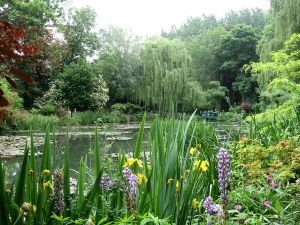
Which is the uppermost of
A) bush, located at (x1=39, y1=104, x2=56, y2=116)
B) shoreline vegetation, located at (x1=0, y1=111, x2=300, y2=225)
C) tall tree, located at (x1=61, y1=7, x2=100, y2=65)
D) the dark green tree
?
tall tree, located at (x1=61, y1=7, x2=100, y2=65)

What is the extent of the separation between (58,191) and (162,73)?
19.3m

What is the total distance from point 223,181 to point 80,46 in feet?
64.7

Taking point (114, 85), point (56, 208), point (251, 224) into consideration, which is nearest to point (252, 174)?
point (251, 224)

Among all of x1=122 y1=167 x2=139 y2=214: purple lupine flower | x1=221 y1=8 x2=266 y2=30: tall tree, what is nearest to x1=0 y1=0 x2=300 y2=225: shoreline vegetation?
x1=122 y1=167 x2=139 y2=214: purple lupine flower

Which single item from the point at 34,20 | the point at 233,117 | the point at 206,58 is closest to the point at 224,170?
the point at 233,117

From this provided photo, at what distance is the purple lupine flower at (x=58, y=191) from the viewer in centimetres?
124

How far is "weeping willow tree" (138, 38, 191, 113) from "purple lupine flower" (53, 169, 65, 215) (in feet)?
→ 60.5

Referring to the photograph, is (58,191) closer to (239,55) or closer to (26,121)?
(26,121)

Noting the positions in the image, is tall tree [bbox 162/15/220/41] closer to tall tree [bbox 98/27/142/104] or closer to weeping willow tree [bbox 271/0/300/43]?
tall tree [bbox 98/27/142/104]

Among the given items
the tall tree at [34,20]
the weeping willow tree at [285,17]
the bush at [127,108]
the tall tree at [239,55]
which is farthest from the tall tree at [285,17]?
the tall tree at [239,55]

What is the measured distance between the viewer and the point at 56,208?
1.29 m

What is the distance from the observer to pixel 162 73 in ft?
66.8

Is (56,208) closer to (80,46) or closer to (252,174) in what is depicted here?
(252,174)

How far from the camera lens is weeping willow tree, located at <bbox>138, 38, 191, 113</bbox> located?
2030cm
